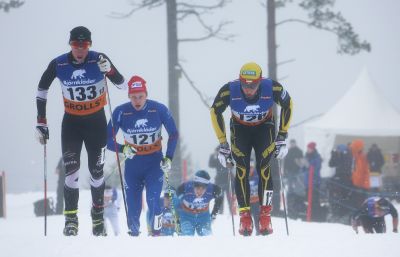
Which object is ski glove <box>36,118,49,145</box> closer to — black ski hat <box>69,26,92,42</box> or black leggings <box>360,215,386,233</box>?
black ski hat <box>69,26,92,42</box>

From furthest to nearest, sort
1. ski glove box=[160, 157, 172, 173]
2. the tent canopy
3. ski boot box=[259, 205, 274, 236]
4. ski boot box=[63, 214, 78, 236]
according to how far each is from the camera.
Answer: the tent canopy, ski glove box=[160, 157, 172, 173], ski boot box=[259, 205, 274, 236], ski boot box=[63, 214, 78, 236]

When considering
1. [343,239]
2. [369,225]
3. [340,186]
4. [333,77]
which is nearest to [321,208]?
[340,186]

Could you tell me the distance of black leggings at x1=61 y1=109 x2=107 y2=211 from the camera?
25.1 ft

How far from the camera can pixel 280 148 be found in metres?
8.15

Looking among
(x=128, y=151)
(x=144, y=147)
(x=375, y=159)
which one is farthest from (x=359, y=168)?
(x=128, y=151)

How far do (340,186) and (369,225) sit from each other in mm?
3418

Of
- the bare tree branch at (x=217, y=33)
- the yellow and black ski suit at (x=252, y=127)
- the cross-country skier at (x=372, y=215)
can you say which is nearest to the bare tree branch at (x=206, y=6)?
the bare tree branch at (x=217, y=33)

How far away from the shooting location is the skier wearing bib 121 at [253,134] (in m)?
8.00

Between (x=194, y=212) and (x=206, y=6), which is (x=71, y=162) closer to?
(x=194, y=212)

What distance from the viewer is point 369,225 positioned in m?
13.2

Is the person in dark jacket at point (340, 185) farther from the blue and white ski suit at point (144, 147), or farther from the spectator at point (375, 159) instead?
the blue and white ski suit at point (144, 147)

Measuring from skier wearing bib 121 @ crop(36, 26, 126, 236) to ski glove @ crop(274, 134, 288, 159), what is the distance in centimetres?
205

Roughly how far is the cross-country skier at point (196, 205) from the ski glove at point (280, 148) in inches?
137

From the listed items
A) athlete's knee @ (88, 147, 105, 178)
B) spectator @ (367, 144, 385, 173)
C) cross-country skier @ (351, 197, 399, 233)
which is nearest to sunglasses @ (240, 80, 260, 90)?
athlete's knee @ (88, 147, 105, 178)
